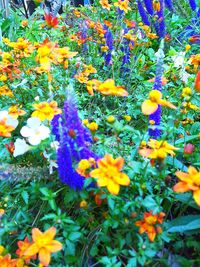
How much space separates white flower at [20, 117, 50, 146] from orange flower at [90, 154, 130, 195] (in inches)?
8.5

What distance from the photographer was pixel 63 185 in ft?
3.34

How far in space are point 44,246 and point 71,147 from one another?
0.79 feet

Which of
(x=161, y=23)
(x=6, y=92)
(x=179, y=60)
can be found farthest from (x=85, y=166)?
(x=161, y=23)

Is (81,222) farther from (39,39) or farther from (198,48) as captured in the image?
(39,39)

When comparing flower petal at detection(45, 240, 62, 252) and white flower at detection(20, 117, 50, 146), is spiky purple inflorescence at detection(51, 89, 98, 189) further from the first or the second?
flower petal at detection(45, 240, 62, 252)

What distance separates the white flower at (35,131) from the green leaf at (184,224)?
40 cm

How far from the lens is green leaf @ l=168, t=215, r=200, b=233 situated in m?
0.93

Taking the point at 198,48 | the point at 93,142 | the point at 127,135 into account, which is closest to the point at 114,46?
the point at 198,48

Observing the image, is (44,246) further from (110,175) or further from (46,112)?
(46,112)

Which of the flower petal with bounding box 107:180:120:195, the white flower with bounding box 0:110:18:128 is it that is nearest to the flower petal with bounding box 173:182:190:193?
the flower petal with bounding box 107:180:120:195

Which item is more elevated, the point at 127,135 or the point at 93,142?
the point at 93,142

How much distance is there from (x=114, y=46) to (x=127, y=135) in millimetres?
651

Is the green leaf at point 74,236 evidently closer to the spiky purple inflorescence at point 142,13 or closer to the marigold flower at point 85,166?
the marigold flower at point 85,166

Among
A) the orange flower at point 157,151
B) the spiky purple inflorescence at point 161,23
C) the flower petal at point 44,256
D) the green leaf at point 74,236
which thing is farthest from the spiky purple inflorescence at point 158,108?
the spiky purple inflorescence at point 161,23
